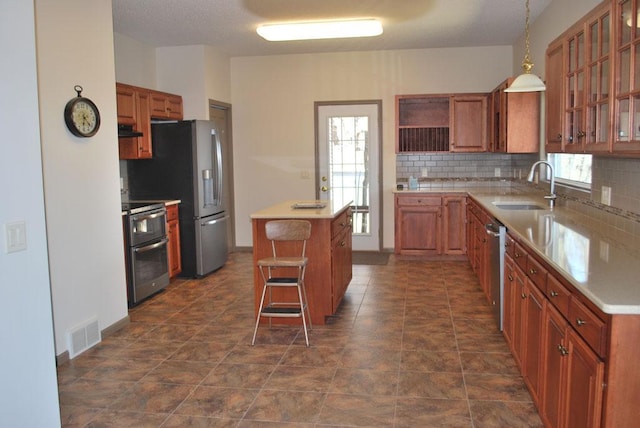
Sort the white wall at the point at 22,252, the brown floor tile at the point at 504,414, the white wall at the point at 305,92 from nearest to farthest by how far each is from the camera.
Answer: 1. the white wall at the point at 22,252
2. the brown floor tile at the point at 504,414
3. the white wall at the point at 305,92

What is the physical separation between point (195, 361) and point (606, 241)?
2.74 m

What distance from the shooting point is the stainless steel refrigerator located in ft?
21.1

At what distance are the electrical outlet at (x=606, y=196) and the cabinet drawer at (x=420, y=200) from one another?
10.7ft

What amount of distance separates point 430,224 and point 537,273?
4.43 metres

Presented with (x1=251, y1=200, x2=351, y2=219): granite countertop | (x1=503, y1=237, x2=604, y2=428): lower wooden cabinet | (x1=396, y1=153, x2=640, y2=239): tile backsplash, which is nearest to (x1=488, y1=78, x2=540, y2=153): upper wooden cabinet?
(x1=396, y1=153, x2=640, y2=239): tile backsplash

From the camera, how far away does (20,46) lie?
7.46 ft

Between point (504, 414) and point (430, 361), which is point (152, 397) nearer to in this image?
point (430, 361)

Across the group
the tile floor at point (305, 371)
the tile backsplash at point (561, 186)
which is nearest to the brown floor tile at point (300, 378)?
the tile floor at point (305, 371)

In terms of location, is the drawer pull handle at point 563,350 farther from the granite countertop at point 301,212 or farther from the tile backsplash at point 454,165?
the tile backsplash at point 454,165

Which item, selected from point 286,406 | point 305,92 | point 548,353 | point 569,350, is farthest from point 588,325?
point 305,92

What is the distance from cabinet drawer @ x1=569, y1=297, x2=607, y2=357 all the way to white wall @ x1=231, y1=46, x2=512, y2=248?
572 centimetres

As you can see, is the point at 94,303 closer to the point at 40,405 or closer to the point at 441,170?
the point at 40,405

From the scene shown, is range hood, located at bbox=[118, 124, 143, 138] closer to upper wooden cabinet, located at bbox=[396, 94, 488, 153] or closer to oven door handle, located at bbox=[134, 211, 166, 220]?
oven door handle, located at bbox=[134, 211, 166, 220]

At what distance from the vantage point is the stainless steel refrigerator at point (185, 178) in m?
6.42
